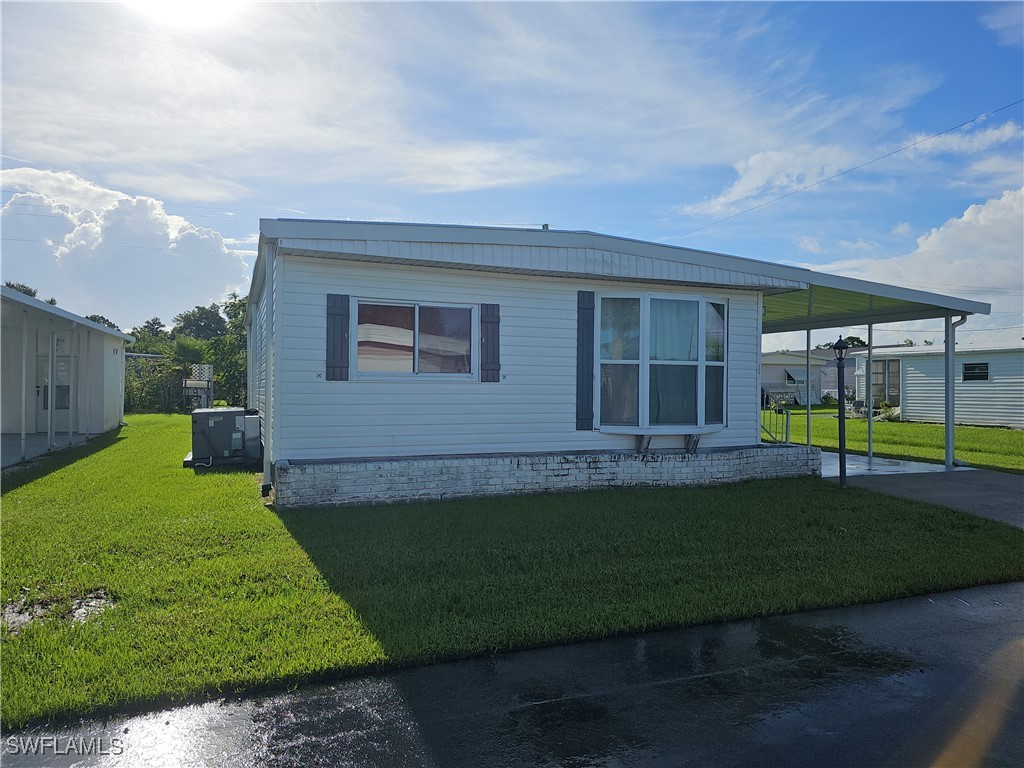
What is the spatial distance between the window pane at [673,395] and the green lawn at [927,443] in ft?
19.5

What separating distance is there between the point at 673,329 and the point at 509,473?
295cm

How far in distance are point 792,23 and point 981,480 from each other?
7.18 m

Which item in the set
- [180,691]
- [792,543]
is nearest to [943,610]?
[792,543]

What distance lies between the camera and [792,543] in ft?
19.7

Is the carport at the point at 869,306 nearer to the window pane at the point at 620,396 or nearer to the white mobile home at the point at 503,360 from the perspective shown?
the white mobile home at the point at 503,360

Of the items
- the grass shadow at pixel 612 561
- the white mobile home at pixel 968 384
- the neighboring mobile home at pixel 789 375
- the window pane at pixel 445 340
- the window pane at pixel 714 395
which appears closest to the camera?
the grass shadow at pixel 612 561

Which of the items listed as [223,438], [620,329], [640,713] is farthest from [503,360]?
[640,713]

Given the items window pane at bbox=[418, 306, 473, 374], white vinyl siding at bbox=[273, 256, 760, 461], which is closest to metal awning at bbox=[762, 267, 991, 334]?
white vinyl siding at bbox=[273, 256, 760, 461]

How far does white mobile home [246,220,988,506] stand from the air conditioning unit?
2378 millimetres

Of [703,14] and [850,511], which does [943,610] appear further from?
[703,14]

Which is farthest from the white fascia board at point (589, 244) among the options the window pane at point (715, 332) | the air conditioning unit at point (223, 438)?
the air conditioning unit at point (223, 438)

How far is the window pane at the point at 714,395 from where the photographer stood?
9109 mm

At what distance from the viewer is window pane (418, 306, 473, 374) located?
25.9 feet

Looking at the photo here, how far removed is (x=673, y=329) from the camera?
8898mm
